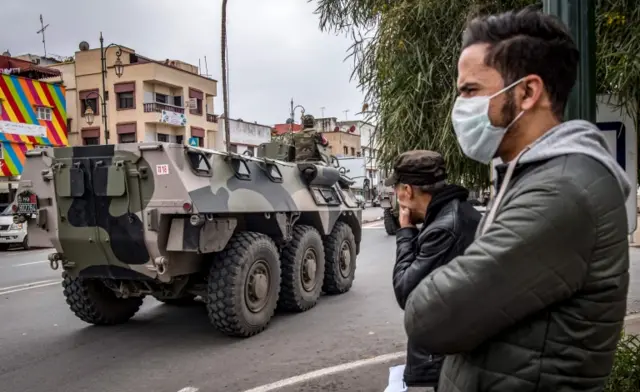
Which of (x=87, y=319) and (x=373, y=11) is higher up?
(x=373, y=11)

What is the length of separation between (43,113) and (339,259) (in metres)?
20.1

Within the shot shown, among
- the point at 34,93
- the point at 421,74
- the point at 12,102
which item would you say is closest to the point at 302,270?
the point at 421,74

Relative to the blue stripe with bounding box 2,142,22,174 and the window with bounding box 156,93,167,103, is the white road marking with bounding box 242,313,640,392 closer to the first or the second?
the blue stripe with bounding box 2,142,22,174

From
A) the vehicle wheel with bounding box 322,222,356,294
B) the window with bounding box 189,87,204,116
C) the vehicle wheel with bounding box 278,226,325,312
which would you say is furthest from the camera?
the window with bounding box 189,87,204,116

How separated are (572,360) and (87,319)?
6.33 metres

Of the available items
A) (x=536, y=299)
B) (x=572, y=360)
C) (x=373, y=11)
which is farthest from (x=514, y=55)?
(x=373, y=11)

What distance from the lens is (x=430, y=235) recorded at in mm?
2496

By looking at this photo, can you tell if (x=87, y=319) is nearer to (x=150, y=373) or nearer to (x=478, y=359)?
(x=150, y=373)

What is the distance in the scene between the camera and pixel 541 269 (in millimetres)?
1259

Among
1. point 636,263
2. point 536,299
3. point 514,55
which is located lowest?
point 636,263

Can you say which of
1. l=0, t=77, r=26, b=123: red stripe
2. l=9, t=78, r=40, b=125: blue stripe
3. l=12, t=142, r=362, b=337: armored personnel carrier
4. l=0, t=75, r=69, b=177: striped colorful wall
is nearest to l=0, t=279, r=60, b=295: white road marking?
l=12, t=142, r=362, b=337: armored personnel carrier

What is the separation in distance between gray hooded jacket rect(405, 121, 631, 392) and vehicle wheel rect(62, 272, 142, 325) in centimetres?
586

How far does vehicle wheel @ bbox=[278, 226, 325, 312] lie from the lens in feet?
23.6

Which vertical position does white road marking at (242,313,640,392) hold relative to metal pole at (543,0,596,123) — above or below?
below
